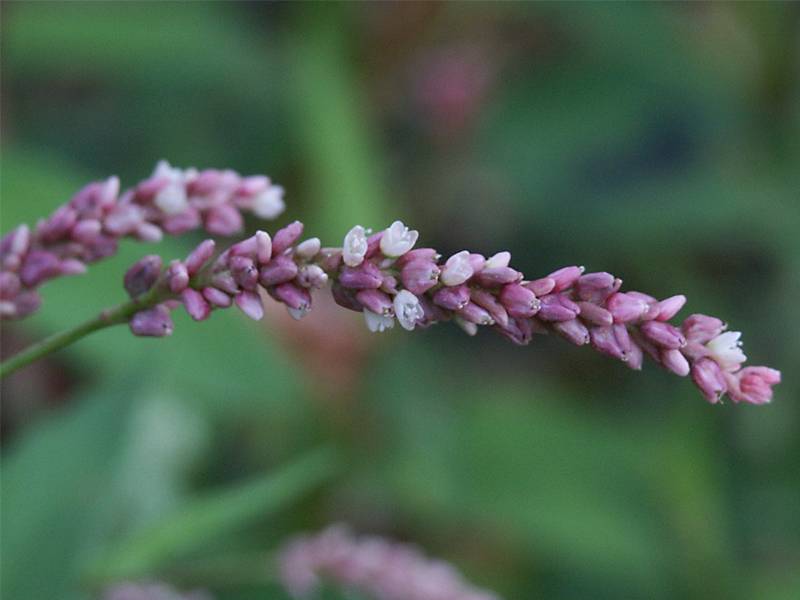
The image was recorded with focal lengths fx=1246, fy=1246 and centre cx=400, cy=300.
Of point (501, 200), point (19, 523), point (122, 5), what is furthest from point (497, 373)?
point (19, 523)

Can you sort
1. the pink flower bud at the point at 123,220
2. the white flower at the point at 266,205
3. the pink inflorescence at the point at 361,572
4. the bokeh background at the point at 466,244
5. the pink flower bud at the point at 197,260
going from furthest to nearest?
1. the bokeh background at the point at 466,244
2. the pink inflorescence at the point at 361,572
3. the white flower at the point at 266,205
4. the pink flower bud at the point at 123,220
5. the pink flower bud at the point at 197,260

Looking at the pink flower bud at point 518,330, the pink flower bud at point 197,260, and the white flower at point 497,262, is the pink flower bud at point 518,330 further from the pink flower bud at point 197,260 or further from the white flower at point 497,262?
the pink flower bud at point 197,260

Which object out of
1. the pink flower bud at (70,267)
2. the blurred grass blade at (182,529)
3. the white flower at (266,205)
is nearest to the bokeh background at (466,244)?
the blurred grass blade at (182,529)

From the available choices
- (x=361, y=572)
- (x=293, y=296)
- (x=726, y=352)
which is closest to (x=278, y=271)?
(x=293, y=296)

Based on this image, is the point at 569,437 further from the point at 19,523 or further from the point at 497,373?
the point at 19,523

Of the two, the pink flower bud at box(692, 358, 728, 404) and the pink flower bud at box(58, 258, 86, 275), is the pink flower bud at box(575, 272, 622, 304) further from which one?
the pink flower bud at box(58, 258, 86, 275)
